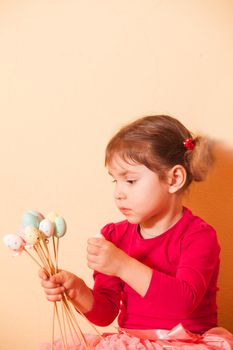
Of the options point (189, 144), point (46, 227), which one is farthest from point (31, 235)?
point (189, 144)

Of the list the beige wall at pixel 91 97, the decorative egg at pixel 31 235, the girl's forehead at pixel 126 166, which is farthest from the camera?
the beige wall at pixel 91 97

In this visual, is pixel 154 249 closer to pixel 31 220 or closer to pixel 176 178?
pixel 176 178

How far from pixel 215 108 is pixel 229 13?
23 centimetres

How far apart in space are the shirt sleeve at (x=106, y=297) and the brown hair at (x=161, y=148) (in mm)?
231

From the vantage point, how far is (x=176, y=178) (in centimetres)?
104

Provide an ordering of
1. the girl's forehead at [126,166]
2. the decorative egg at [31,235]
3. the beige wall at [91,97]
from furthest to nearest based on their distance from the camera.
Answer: the beige wall at [91,97]
the girl's forehead at [126,166]
the decorative egg at [31,235]

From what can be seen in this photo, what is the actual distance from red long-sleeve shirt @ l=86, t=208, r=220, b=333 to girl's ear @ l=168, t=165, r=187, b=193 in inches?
3.3

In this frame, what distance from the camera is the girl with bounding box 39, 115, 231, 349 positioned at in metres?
0.93

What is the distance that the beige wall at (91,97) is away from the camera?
120 centimetres

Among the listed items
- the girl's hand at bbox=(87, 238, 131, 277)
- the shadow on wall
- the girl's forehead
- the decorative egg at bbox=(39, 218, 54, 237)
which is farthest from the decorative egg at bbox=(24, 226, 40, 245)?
the shadow on wall

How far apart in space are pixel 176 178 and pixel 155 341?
0.33m

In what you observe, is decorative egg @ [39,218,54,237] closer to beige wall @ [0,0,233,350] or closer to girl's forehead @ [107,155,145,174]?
girl's forehead @ [107,155,145,174]

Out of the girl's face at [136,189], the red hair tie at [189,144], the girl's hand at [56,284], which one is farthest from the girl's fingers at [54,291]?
the red hair tie at [189,144]

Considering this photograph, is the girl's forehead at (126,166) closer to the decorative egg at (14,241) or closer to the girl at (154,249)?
the girl at (154,249)
